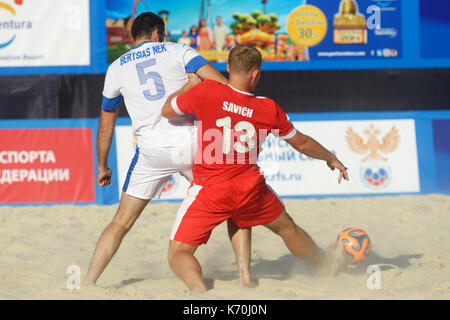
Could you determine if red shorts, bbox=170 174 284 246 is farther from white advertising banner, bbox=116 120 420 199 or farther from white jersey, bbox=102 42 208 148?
white advertising banner, bbox=116 120 420 199

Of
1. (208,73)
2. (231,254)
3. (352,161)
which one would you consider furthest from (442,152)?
(208,73)

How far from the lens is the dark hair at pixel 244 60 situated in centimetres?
323

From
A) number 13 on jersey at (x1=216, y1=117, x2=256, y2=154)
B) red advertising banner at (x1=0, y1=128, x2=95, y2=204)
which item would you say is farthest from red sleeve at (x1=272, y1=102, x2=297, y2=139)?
red advertising banner at (x1=0, y1=128, x2=95, y2=204)

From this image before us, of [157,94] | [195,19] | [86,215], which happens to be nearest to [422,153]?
[195,19]

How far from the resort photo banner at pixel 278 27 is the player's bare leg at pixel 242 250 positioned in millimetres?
3756

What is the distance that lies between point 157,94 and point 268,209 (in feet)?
3.18

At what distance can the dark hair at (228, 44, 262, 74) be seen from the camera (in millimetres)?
3229

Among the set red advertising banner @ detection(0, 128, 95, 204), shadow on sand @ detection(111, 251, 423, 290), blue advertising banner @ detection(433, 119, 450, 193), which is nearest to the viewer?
shadow on sand @ detection(111, 251, 423, 290)

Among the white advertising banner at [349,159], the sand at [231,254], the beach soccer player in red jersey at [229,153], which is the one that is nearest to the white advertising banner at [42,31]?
the white advertising banner at [349,159]

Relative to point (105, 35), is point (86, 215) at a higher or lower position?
lower

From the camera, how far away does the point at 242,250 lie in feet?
11.8

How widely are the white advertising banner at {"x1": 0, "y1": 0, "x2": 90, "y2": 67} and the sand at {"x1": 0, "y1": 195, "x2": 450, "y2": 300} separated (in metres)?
1.77
